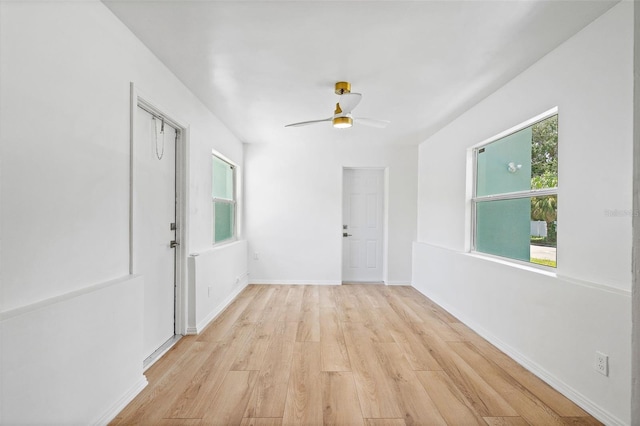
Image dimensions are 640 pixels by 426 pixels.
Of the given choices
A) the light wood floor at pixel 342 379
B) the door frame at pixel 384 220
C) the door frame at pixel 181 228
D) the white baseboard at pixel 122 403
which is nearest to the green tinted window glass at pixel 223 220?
the door frame at pixel 181 228

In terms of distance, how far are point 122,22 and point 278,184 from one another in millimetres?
3577

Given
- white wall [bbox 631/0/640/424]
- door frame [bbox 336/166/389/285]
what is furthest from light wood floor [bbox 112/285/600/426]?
door frame [bbox 336/166/389/285]

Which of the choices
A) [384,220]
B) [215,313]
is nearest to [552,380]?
[215,313]

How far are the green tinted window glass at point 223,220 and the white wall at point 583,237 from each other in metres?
3.37

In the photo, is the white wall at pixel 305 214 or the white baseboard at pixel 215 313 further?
the white wall at pixel 305 214

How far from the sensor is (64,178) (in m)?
1.59

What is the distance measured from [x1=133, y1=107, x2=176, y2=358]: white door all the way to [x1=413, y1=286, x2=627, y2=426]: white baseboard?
3062 millimetres

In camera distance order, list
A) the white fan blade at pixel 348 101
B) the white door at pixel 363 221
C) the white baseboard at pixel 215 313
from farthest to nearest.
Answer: the white door at pixel 363 221 < the white baseboard at pixel 215 313 < the white fan blade at pixel 348 101

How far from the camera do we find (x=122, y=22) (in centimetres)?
203

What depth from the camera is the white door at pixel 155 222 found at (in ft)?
7.93

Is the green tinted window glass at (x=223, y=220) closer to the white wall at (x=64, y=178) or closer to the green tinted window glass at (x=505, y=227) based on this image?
the white wall at (x=64, y=178)

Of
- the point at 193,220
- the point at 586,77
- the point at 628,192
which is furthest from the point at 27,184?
the point at 586,77

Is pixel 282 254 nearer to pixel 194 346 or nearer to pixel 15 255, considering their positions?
pixel 194 346

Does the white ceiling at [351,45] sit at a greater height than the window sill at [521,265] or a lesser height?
greater
